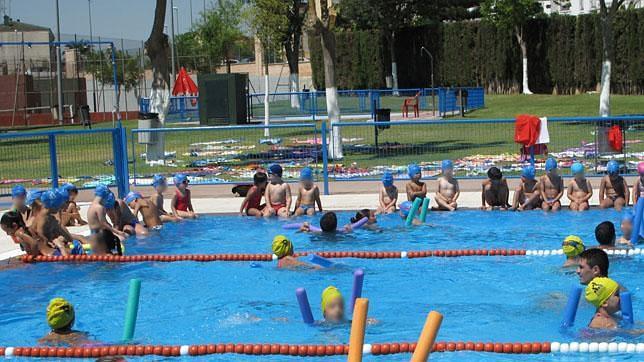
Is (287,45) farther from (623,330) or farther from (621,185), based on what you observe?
(623,330)

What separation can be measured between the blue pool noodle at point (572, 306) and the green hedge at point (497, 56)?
34.3m

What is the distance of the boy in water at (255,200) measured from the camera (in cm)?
1670

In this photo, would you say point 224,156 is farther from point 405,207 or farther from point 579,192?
point 579,192

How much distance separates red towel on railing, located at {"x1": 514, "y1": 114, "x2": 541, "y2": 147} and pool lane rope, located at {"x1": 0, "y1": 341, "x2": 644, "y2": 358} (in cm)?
1093

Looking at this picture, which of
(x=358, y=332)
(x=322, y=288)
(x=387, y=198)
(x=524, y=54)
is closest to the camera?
(x=358, y=332)

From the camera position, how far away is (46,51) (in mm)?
58188

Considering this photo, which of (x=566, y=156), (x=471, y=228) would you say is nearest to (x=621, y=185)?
(x=471, y=228)

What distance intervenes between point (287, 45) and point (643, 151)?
103 feet

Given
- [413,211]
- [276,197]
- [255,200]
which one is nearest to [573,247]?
[413,211]

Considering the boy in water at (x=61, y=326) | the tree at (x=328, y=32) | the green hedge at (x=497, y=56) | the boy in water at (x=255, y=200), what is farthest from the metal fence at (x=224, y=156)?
the green hedge at (x=497, y=56)

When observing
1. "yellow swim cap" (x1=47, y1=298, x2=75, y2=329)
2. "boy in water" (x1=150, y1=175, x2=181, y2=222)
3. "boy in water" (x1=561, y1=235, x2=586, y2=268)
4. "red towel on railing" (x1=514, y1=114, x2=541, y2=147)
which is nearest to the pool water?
"boy in water" (x1=561, y1=235, x2=586, y2=268)

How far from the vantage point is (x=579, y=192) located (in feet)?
52.6

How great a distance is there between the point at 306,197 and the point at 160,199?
2.55m

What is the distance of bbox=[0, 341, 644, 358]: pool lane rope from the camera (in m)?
7.58
